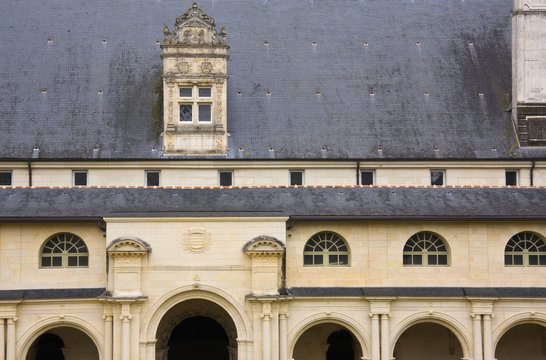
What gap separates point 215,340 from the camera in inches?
2386

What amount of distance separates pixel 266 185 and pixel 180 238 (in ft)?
27.9

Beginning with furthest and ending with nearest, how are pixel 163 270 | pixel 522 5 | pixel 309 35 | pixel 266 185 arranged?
pixel 309 35
pixel 522 5
pixel 266 185
pixel 163 270

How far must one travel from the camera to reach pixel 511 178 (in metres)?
62.7

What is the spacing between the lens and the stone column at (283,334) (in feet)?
173

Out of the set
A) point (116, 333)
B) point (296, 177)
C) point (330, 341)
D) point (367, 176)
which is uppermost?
point (367, 176)

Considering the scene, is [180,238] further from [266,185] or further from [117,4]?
[117,4]

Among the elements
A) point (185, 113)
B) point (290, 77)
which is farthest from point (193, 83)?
point (290, 77)

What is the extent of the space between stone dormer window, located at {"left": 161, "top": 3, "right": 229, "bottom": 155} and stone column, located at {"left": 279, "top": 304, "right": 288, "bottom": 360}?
40.0 ft

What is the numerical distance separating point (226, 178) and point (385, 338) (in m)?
14.2

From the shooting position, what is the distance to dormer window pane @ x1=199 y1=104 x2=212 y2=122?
61188 millimetres

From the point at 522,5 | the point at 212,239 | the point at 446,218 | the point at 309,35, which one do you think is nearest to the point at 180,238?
the point at 212,239

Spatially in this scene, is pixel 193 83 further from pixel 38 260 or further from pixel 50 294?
pixel 50 294

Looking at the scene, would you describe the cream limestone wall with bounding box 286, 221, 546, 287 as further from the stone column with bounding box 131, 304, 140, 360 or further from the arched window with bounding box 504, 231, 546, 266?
the stone column with bounding box 131, 304, 140, 360

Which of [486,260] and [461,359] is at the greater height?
[486,260]
